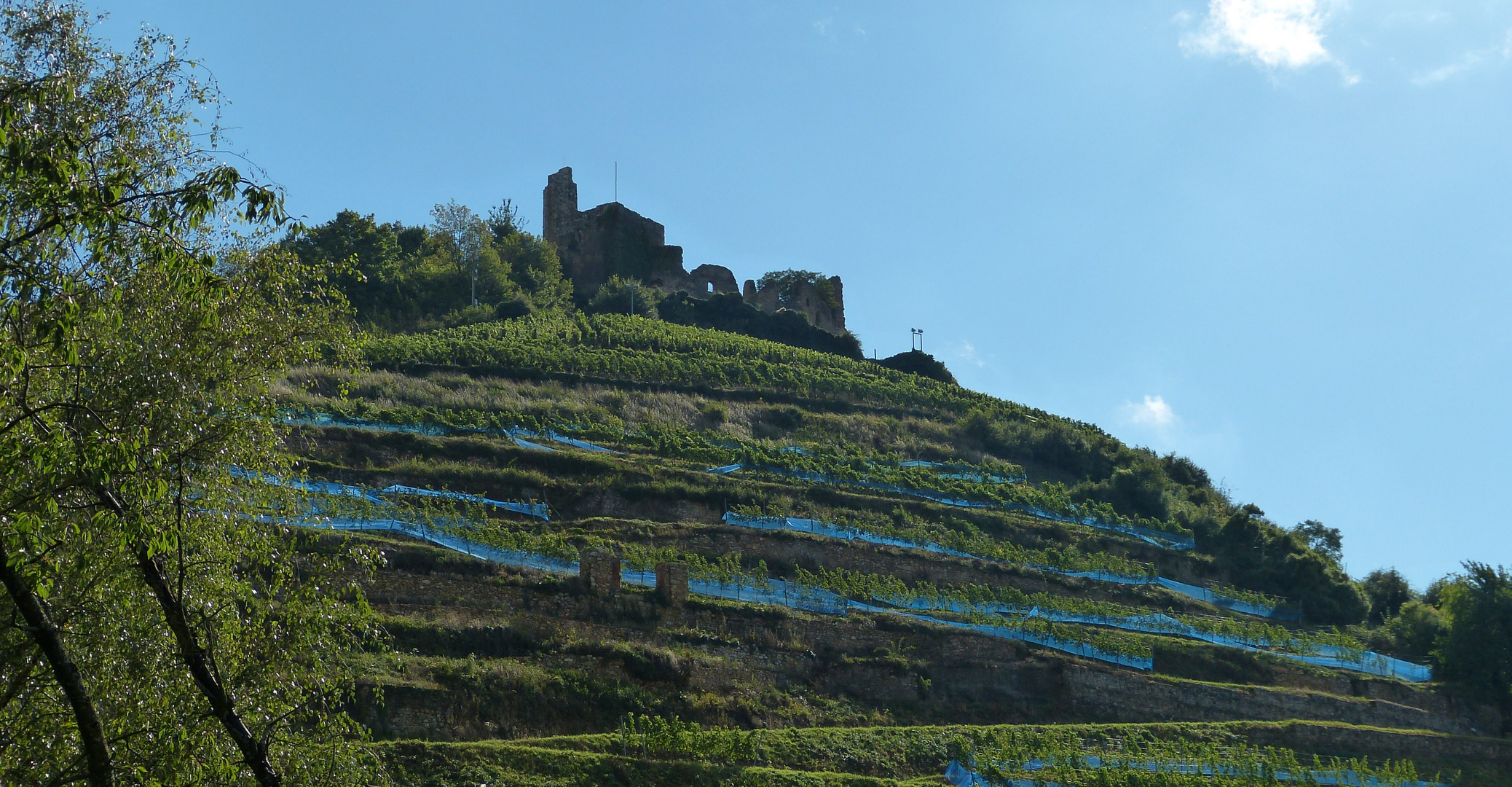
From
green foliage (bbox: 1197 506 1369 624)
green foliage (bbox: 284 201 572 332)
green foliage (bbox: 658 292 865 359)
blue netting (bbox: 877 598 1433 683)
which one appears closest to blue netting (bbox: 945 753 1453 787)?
blue netting (bbox: 877 598 1433 683)

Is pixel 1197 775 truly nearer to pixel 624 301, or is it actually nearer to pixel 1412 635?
pixel 1412 635

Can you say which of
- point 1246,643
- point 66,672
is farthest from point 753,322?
point 66,672

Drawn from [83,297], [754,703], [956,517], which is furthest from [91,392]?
[956,517]

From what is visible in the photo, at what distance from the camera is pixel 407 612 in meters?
22.1

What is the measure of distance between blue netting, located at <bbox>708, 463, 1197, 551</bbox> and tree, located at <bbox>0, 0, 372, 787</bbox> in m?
26.4

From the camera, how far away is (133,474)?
734 centimetres

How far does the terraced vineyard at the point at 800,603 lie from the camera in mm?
20703

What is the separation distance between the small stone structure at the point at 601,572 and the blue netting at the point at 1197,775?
24.0ft

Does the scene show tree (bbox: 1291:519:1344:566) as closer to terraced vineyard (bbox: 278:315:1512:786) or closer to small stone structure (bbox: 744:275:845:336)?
terraced vineyard (bbox: 278:315:1512:786)

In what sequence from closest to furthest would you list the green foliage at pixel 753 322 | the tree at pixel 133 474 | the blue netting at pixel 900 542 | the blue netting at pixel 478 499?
1. the tree at pixel 133 474
2. the blue netting at pixel 478 499
3. the blue netting at pixel 900 542
4. the green foliage at pixel 753 322

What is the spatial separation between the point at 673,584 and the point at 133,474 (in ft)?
58.8

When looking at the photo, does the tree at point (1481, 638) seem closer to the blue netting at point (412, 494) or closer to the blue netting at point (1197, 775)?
the blue netting at point (1197, 775)

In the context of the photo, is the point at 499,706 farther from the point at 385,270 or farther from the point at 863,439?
the point at 385,270

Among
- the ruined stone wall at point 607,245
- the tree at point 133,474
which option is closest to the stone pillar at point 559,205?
the ruined stone wall at point 607,245
